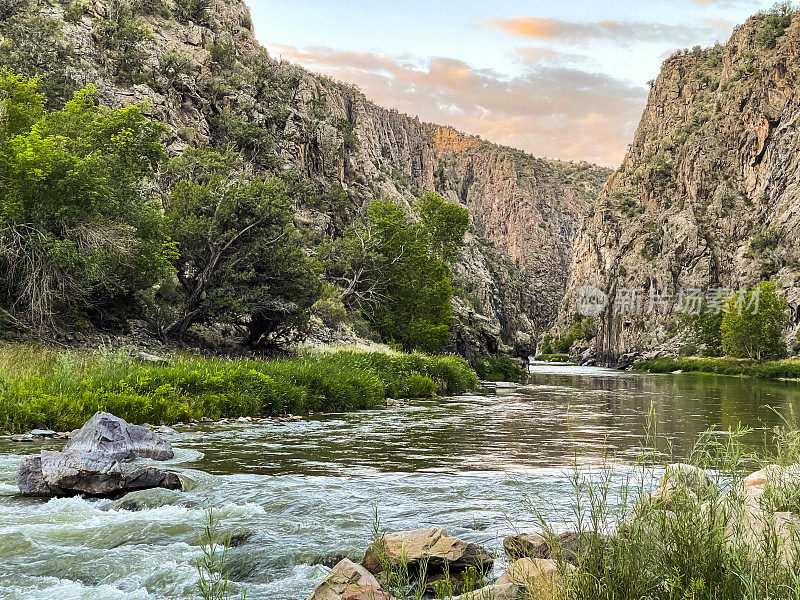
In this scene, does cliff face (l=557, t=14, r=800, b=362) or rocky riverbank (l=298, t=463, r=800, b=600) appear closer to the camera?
rocky riverbank (l=298, t=463, r=800, b=600)

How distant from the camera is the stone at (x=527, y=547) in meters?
6.31

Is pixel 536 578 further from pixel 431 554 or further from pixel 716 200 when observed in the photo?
pixel 716 200

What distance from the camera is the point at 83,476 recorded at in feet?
32.2

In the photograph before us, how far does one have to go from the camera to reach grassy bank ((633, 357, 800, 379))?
2906 inches

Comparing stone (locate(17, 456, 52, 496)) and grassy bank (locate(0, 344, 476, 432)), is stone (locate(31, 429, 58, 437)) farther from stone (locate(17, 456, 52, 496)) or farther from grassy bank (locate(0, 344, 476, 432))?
stone (locate(17, 456, 52, 496))

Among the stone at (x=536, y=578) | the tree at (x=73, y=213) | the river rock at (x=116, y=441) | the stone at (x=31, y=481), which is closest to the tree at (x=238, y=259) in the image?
the tree at (x=73, y=213)

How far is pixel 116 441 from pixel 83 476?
166 centimetres

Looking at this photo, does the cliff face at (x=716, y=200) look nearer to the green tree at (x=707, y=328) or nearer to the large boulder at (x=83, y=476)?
the green tree at (x=707, y=328)

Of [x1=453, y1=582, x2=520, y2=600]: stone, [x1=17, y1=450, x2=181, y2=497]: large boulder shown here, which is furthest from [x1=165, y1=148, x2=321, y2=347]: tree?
[x1=453, y1=582, x2=520, y2=600]: stone

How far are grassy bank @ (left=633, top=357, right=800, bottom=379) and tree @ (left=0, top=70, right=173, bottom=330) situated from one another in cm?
6912

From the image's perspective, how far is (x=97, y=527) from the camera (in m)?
8.11

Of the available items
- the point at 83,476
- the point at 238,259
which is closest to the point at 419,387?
the point at 238,259

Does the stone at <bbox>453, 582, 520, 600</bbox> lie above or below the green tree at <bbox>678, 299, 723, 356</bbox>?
below

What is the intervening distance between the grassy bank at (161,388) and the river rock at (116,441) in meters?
3.34
